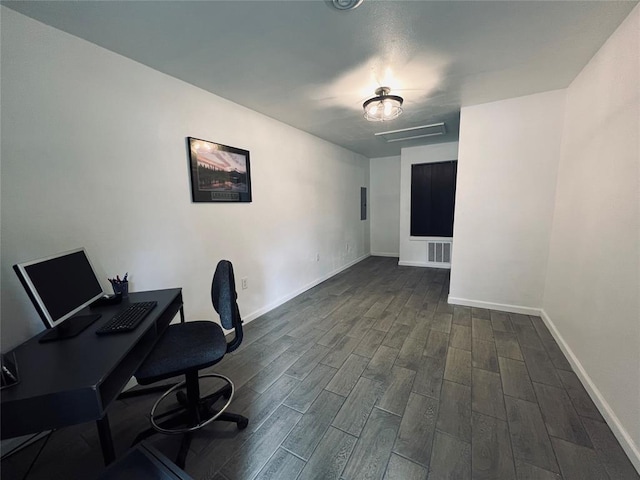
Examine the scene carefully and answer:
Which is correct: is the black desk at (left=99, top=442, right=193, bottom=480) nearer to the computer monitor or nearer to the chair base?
the chair base

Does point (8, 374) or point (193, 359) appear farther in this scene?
point (193, 359)

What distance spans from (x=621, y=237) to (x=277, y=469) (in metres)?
2.40

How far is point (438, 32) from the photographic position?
164 cm

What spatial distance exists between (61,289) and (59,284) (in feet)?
0.09

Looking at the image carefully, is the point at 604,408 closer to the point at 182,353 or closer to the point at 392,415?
the point at 392,415

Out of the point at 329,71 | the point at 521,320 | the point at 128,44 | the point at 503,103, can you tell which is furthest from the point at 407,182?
the point at 128,44

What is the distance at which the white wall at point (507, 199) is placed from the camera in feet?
8.86

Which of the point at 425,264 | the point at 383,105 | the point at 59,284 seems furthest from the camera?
the point at 425,264

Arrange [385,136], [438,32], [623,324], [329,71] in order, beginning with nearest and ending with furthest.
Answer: [623,324]
[438,32]
[329,71]
[385,136]

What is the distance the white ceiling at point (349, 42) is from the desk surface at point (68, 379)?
5.86ft

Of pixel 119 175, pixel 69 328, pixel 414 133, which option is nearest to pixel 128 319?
pixel 69 328

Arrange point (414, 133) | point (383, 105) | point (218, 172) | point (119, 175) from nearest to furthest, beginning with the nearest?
point (119, 175) → point (383, 105) → point (218, 172) → point (414, 133)

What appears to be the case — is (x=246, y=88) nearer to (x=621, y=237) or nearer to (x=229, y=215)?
(x=229, y=215)

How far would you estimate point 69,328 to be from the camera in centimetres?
133
